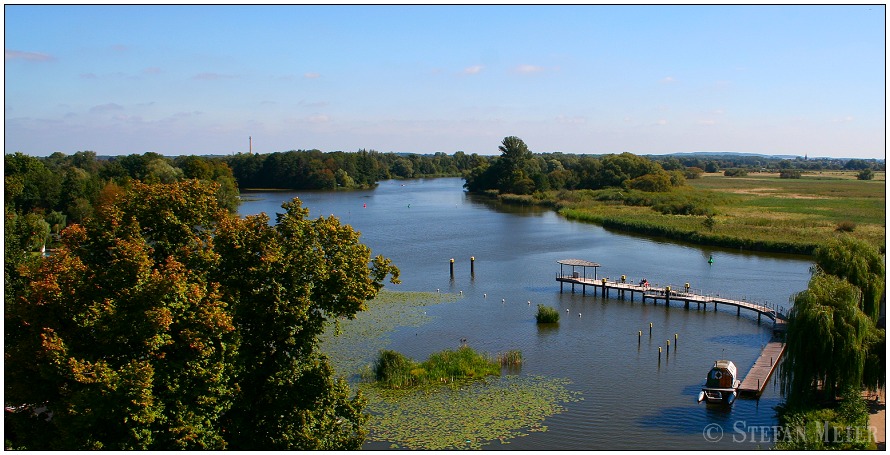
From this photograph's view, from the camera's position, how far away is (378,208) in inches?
3890

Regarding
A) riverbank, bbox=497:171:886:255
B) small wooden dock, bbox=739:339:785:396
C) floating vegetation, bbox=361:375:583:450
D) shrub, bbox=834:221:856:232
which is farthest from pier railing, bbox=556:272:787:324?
shrub, bbox=834:221:856:232

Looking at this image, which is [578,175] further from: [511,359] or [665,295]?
[511,359]

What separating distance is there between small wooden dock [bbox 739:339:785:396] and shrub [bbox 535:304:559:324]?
975 cm

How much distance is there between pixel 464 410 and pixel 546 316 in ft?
42.3

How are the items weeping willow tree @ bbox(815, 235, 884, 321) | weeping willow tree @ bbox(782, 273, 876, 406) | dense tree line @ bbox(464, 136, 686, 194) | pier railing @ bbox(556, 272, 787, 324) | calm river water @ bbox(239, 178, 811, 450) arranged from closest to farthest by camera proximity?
weeping willow tree @ bbox(782, 273, 876, 406) < calm river water @ bbox(239, 178, 811, 450) < weeping willow tree @ bbox(815, 235, 884, 321) < pier railing @ bbox(556, 272, 787, 324) < dense tree line @ bbox(464, 136, 686, 194)

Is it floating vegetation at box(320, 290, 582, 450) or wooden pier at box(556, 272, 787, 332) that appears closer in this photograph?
floating vegetation at box(320, 290, 582, 450)

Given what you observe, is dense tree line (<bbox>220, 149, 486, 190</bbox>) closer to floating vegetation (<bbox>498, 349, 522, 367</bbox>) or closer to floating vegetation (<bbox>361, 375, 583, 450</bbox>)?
floating vegetation (<bbox>498, 349, 522, 367</bbox>)

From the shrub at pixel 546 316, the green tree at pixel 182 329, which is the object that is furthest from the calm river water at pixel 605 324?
the green tree at pixel 182 329

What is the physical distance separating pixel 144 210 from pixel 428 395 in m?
12.9

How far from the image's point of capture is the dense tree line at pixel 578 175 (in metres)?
110

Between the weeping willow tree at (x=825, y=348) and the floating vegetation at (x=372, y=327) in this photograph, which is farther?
the floating vegetation at (x=372, y=327)

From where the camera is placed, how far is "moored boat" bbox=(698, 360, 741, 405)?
86.0 feet

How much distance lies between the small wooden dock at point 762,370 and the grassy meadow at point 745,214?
26.8 m

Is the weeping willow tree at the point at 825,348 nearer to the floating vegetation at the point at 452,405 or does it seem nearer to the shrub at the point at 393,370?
the floating vegetation at the point at 452,405
